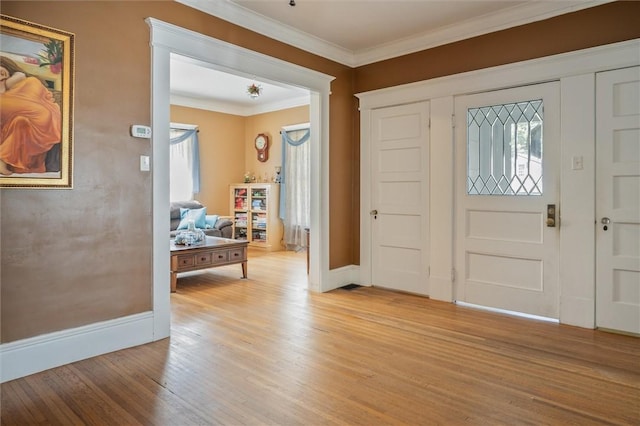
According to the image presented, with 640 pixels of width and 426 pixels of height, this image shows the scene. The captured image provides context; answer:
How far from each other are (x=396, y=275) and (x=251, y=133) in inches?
216

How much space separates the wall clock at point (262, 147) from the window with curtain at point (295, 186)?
21.2 inches

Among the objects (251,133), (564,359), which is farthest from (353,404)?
(251,133)

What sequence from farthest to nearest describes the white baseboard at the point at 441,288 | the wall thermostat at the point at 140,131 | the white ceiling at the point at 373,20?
1. the white baseboard at the point at 441,288
2. the white ceiling at the point at 373,20
3. the wall thermostat at the point at 140,131

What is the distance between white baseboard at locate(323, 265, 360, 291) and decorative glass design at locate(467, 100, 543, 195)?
1718 mm

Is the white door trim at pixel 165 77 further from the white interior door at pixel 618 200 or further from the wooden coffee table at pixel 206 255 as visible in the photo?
the white interior door at pixel 618 200

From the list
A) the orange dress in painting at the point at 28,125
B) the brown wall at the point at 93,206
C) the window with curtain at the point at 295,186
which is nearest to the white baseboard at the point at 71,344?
the brown wall at the point at 93,206

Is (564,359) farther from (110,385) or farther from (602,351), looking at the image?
(110,385)

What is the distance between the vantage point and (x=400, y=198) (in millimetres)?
4617

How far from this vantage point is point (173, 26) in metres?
3.18

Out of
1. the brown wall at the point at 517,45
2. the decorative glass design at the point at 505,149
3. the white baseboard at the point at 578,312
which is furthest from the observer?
the decorative glass design at the point at 505,149

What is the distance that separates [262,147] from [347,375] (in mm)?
6693

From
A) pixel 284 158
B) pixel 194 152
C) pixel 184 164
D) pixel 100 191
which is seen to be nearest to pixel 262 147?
pixel 284 158

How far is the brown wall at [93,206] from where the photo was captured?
2.51 metres

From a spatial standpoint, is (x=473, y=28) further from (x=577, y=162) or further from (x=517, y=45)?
(x=577, y=162)
